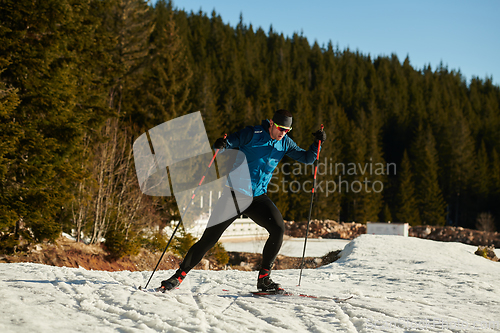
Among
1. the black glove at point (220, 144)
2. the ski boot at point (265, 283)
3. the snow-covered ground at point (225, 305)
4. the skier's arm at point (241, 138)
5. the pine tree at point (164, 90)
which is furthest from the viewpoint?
the pine tree at point (164, 90)

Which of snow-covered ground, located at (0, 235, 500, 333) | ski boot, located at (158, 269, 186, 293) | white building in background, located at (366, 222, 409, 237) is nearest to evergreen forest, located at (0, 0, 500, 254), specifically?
snow-covered ground, located at (0, 235, 500, 333)

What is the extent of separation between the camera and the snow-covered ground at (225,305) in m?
2.94

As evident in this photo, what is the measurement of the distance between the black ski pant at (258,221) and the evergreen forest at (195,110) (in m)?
5.15

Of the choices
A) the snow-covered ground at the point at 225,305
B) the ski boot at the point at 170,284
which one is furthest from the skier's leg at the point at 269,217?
the ski boot at the point at 170,284

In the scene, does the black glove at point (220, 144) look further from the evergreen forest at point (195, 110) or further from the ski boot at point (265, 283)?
the evergreen forest at point (195, 110)

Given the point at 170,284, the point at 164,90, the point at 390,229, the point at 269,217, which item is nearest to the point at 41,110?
Answer: the point at 170,284

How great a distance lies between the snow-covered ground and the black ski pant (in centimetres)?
40

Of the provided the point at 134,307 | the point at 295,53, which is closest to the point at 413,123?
the point at 295,53

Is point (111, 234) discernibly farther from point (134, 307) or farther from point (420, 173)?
point (420, 173)

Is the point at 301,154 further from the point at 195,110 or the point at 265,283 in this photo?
the point at 195,110

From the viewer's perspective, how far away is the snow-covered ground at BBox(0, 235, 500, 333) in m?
2.94

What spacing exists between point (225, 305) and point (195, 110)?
3833cm

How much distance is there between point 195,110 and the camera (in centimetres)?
4084

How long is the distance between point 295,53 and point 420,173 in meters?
50.7
